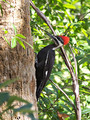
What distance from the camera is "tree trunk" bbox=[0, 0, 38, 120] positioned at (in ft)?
4.34

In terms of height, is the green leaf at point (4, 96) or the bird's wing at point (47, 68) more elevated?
the green leaf at point (4, 96)

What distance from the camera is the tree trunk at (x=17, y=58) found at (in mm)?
1323

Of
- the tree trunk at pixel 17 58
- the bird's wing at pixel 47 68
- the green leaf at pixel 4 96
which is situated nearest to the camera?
the green leaf at pixel 4 96

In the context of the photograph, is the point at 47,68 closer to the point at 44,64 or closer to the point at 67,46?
the point at 44,64

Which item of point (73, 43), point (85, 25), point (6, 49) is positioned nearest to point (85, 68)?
point (73, 43)

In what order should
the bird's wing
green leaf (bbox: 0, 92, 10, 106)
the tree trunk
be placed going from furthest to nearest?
the bird's wing → the tree trunk → green leaf (bbox: 0, 92, 10, 106)

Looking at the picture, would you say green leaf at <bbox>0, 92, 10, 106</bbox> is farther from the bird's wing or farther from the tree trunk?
the bird's wing

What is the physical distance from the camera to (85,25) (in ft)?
9.16

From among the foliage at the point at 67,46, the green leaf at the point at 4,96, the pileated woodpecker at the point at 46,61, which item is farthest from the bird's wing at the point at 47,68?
the green leaf at the point at 4,96

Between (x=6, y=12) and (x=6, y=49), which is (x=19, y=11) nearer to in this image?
(x=6, y=12)

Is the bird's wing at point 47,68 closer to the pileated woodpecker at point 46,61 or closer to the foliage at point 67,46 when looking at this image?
the pileated woodpecker at point 46,61

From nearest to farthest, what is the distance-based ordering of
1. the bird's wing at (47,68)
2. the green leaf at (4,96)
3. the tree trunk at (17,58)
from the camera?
1. the green leaf at (4,96)
2. the tree trunk at (17,58)
3. the bird's wing at (47,68)

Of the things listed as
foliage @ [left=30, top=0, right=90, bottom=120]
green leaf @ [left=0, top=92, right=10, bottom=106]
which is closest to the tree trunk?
green leaf @ [left=0, top=92, right=10, bottom=106]

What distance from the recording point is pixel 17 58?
1375mm
